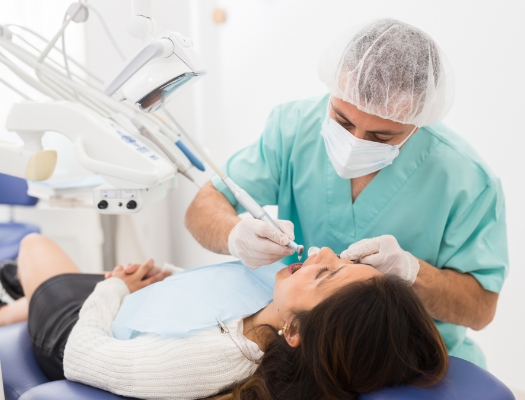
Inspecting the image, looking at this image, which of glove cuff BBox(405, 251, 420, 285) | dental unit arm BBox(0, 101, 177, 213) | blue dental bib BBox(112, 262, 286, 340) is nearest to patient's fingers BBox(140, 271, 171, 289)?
blue dental bib BBox(112, 262, 286, 340)

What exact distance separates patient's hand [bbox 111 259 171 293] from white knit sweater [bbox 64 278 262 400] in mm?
371

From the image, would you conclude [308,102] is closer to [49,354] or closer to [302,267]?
[302,267]

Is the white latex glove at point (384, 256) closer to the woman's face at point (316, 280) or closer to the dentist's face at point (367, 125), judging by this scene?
the woman's face at point (316, 280)

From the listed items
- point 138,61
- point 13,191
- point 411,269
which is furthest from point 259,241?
point 13,191

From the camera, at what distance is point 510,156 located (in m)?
2.05

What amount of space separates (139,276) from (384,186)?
81cm

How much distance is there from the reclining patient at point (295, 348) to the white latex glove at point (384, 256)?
0.10 feet

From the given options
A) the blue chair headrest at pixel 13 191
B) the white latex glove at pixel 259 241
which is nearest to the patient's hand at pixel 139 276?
the white latex glove at pixel 259 241

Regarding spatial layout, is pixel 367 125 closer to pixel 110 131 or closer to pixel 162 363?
pixel 110 131

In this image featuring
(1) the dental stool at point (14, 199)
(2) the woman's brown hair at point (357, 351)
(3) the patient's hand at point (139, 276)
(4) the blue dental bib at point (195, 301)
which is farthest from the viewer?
(1) the dental stool at point (14, 199)

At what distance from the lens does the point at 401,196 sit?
1.55 metres

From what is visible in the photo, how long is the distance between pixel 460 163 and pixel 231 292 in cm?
72

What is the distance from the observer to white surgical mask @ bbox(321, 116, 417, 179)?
1394 mm

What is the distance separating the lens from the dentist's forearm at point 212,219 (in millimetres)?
1550
